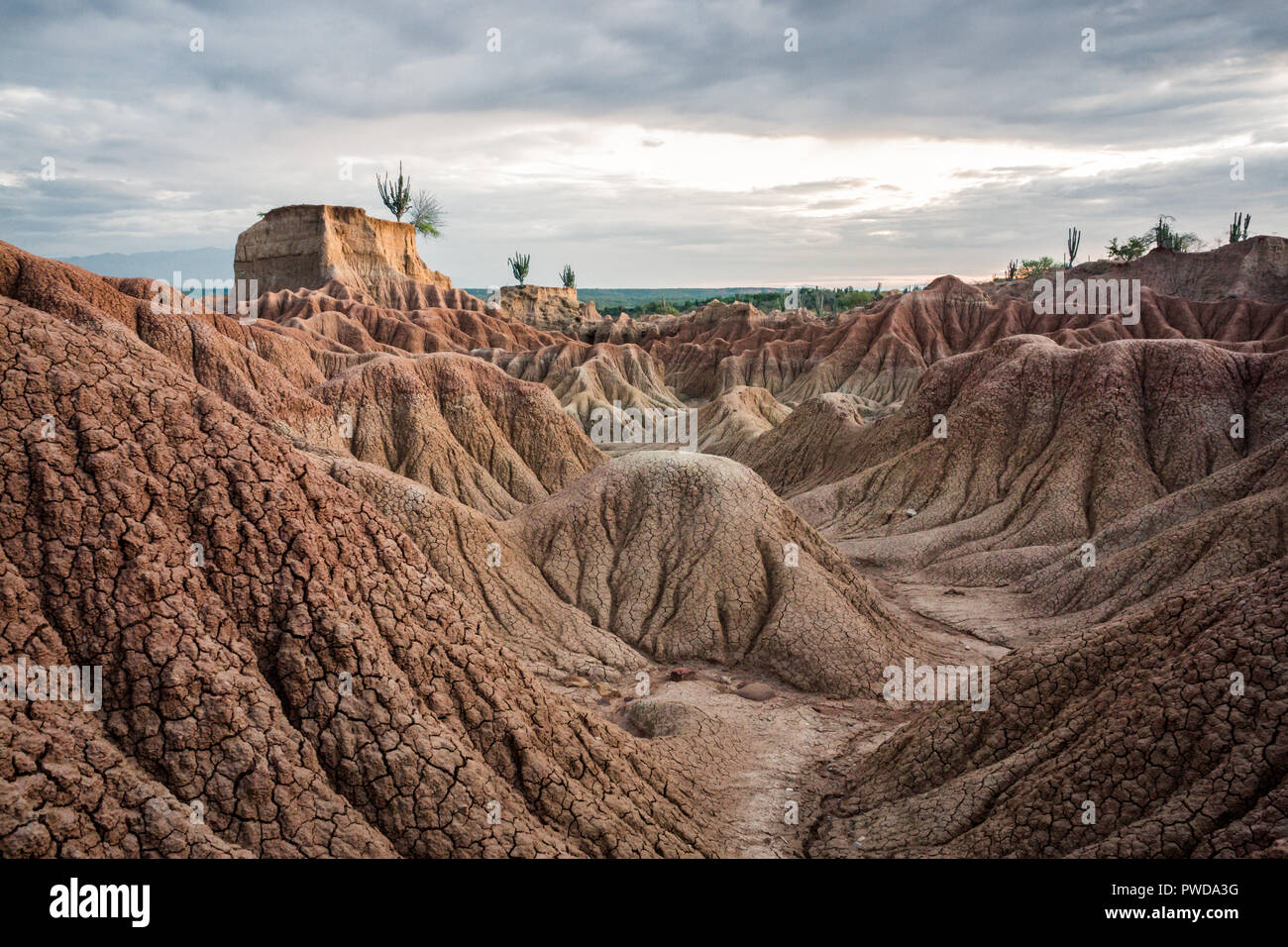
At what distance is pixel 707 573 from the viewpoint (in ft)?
51.2

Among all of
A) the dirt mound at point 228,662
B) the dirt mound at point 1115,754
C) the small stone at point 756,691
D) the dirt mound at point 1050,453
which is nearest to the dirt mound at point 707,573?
the small stone at point 756,691

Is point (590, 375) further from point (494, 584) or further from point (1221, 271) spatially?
point (1221, 271)

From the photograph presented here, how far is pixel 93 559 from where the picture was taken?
5.51 m

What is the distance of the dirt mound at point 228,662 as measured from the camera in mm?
4992

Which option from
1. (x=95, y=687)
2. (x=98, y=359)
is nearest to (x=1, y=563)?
(x=95, y=687)

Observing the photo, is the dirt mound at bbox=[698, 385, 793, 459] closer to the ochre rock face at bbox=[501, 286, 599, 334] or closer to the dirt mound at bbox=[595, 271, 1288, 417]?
the dirt mound at bbox=[595, 271, 1288, 417]

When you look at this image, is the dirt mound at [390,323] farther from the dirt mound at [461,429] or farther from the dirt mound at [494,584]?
the dirt mound at [494,584]

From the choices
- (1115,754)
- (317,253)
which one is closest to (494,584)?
(1115,754)

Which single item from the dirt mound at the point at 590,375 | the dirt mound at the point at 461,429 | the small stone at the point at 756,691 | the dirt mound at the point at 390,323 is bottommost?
the small stone at the point at 756,691

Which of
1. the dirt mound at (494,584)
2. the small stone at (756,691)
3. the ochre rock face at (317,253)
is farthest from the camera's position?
the ochre rock face at (317,253)

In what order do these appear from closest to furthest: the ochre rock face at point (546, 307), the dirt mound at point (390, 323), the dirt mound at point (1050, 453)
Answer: the dirt mound at point (1050, 453), the dirt mound at point (390, 323), the ochre rock face at point (546, 307)

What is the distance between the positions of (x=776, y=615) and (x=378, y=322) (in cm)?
4317

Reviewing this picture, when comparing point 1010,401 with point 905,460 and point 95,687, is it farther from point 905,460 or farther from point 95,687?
point 95,687

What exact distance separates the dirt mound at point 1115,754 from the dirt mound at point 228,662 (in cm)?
264
